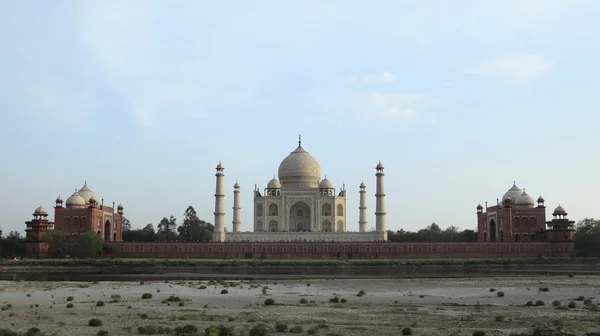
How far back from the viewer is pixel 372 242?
7750 cm

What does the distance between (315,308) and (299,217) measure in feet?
204

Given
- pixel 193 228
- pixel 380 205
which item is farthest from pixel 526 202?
pixel 193 228

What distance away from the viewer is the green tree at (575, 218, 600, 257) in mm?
80125

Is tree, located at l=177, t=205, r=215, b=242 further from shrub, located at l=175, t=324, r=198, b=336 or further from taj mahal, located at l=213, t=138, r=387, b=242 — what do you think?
shrub, located at l=175, t=324, r=198, b=336

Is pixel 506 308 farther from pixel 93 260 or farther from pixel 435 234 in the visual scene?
pixel 435 234

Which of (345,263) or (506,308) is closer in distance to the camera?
(506,308)

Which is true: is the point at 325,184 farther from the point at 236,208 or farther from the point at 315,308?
the point at 315,308

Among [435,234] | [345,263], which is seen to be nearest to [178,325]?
[345,263]

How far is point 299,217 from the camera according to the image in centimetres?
8925

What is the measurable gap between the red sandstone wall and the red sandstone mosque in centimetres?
11

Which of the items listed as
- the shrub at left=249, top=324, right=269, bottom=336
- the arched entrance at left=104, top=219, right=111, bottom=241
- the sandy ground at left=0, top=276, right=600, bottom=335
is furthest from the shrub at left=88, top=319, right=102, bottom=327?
the arched entrance at left=104, top=219, right=111, bottom=241

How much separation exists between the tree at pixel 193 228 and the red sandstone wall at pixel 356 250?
2245 cm

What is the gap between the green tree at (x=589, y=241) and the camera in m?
80.1

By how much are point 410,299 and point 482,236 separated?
62.8 meters
